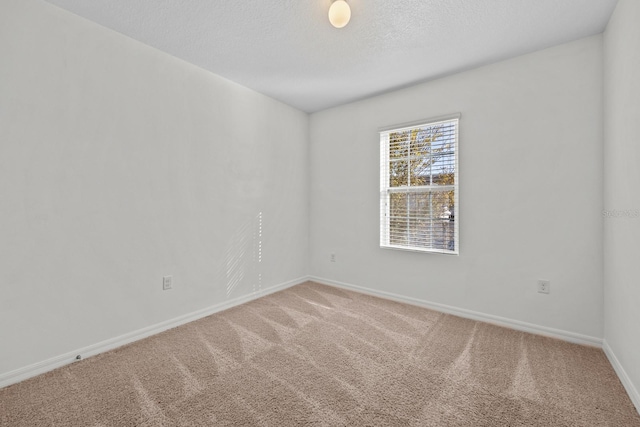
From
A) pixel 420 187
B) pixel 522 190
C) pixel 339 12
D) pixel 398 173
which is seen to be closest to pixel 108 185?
pixel 339 12

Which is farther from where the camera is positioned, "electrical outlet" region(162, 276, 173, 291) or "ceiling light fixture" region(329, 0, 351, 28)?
"electrical outlet" region(162, 276, 173, 291)

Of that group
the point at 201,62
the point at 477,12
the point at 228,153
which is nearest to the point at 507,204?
the point at 477,12

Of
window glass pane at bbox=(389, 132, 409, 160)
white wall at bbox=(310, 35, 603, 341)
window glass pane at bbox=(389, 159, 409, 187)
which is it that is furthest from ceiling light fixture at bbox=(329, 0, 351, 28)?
window glass pane at bbox=(389, 159, 409, 187)

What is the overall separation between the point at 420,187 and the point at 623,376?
205cm

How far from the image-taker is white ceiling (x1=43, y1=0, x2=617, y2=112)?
6.31 ft

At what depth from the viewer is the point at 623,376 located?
5.80 feet

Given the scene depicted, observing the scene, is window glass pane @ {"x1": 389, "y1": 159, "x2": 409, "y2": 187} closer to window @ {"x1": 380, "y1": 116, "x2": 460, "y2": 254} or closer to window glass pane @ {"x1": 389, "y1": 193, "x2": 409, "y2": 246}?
window @ {"x1": 380, "y1": 116, "x2": 460, "y2": 254}

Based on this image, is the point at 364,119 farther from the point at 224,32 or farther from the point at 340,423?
the point at 340,423

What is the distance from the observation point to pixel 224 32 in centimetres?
220

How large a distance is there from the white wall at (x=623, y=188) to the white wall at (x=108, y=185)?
10.2 feet

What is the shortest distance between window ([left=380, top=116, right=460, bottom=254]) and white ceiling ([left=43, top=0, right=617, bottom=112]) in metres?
0.61

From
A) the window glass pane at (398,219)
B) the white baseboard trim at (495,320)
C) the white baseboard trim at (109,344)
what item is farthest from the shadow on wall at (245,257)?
the window glass pane at (398,219)

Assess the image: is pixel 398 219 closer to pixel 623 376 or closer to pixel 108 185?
pixel 623 376

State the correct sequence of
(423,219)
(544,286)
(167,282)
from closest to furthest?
(544,286) → (167,282) → (423,219)
